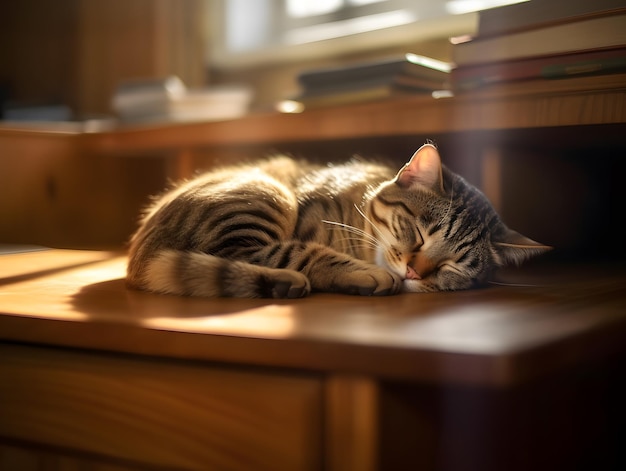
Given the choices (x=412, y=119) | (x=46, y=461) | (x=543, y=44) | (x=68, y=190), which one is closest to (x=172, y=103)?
(x=68, y=190)

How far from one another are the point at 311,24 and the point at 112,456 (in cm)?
202

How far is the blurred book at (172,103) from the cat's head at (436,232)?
0.92m

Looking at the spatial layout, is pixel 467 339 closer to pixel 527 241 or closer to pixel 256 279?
pixel 256 279

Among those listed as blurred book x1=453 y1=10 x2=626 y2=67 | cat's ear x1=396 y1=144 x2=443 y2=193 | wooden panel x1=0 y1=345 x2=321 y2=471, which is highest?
blurred book x1=453 y1=10 x2=626 y2=67

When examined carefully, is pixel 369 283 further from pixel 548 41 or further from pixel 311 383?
pixel 548 41

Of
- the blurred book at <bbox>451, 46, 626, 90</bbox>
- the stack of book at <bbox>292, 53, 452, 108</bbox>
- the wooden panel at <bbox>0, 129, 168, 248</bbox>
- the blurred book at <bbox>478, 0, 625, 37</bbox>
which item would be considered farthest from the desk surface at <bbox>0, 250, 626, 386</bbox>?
the wooden panel at <bbox>0, 129, 168, 248</bbox>

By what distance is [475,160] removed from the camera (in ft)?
4.87

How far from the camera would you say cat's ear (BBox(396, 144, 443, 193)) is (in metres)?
1.14

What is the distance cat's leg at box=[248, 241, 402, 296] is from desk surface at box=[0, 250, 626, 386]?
0.12ft

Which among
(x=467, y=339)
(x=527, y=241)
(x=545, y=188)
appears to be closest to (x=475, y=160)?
(x=545, y=188)

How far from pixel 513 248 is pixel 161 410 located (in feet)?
2.31

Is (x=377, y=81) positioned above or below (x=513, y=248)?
above

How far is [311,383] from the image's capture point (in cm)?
62

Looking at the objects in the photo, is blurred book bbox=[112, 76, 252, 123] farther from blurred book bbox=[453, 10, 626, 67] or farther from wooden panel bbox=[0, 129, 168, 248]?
blurred book bbox=[453, 10, 626, 67]
